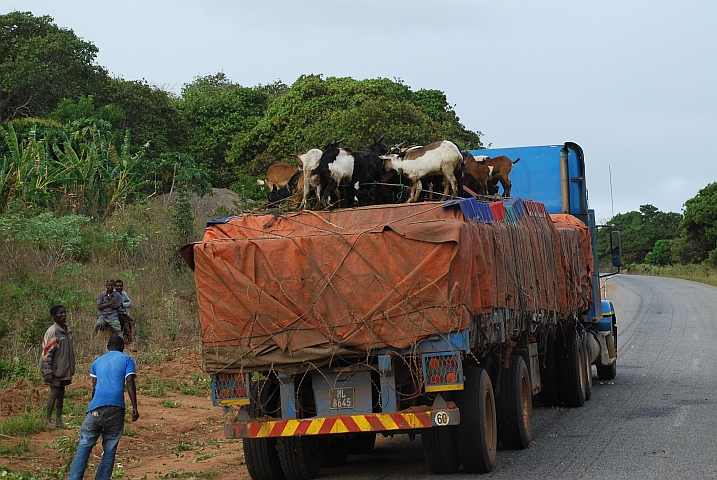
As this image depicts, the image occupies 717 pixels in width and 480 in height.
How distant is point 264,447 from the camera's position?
805cm

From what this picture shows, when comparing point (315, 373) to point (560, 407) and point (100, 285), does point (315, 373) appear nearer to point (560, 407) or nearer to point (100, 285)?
point (560, 407)

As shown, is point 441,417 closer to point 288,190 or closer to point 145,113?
point 288,190

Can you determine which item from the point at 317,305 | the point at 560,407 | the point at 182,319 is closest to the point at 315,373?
the point at 317,305

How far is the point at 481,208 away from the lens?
8195 mm

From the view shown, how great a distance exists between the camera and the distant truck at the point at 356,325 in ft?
23.9

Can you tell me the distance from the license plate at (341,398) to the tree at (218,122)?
2780 centimetres

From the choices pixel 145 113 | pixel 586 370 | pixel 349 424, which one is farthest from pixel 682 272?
pixel 349 424

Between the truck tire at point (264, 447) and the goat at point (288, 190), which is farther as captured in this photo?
the goat at point (288, 190)

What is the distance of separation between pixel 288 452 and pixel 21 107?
78.0 feet

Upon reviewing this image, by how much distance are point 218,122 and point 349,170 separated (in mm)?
28553

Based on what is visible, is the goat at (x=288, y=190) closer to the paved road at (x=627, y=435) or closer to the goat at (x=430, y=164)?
the goat at (x=430, y=164)

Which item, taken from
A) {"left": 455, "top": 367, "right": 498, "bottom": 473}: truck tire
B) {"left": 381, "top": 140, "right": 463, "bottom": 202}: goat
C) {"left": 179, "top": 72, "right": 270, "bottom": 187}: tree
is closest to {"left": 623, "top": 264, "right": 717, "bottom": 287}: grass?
{"left": 179, "top": 72, "right": 270, "bottom": 187}: tree

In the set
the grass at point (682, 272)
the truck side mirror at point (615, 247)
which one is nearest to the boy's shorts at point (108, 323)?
the truck side mirror at point (615, 247)

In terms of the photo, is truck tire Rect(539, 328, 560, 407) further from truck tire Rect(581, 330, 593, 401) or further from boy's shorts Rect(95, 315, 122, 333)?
boy's shorts Rect(95, 315, 122, 333)
